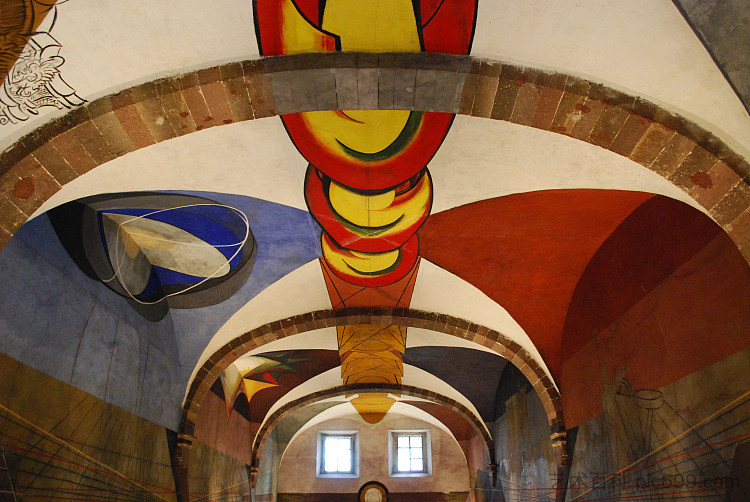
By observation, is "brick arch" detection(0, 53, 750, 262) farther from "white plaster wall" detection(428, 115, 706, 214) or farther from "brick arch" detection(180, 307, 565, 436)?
"brick arch" detection(180, 307, 565, 436)

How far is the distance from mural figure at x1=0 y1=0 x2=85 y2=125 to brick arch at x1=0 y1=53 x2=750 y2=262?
146 mm

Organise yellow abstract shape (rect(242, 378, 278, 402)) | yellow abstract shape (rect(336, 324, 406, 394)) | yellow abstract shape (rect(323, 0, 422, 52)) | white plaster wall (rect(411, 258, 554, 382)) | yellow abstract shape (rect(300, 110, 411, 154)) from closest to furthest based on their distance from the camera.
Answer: yellow abstract shape (rect(323, 0, 422, 52)) → yellow abstract shape (rect(300, 110, 411, 154)) → white plaster wall (rect(411, 258, 554, 382)) → yellow abstract shape (rect(336, 324, 406, 394)) → yellow abstract shape (rect(242, 378, 278, 402))

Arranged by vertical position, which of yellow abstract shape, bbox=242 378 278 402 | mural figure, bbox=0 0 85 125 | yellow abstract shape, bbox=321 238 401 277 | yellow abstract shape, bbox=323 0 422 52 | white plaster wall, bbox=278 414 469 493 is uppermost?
yellow abstract shape, bbox=323 0 422 52

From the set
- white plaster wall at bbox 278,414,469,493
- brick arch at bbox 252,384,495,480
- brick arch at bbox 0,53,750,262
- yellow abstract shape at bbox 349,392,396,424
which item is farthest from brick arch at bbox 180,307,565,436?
white plaster wall at bbox 278,414,469,493

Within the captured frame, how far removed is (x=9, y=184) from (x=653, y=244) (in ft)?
15.1

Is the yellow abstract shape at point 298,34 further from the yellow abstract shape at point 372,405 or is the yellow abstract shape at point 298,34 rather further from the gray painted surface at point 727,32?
the yellow abstract shape at point 372,405

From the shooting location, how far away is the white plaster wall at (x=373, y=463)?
14492 mm

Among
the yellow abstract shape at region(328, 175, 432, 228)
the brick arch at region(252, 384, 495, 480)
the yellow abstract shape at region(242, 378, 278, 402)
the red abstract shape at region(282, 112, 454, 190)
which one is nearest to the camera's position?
the red abstract shape at region(282, 112, 454, 190)

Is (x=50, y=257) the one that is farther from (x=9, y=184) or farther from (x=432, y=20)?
(x=432, y=20)

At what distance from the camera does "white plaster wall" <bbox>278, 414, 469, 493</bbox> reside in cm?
1449

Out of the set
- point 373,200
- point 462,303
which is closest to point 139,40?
point 373,200

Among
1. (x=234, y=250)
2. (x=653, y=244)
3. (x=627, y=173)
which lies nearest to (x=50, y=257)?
(x=234, y=250)

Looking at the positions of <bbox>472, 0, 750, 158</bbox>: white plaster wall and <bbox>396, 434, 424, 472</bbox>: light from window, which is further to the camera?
<bbox>396, 434, 424, 472</bbox>: light from window

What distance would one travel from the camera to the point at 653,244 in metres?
4.63
